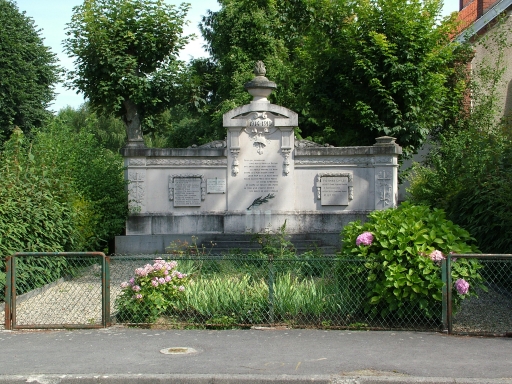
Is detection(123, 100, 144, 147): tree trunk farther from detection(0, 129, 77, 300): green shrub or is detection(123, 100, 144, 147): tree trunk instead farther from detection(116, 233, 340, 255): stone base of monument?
detection(0, 129, 77, 300): green shrub

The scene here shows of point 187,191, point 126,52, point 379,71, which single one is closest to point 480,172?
point 187,191

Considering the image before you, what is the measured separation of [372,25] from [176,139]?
18.5 m

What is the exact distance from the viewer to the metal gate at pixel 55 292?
343 inches

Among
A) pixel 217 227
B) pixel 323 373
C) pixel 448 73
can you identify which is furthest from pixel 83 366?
pixel 448 73

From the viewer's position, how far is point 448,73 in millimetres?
21266

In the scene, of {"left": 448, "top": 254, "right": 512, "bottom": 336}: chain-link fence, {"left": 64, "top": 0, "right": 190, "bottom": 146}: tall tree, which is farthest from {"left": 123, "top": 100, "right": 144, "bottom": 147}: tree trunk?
{"left": 448, "top": 254, "right": 512, "bottom": 336}: chain-link fence

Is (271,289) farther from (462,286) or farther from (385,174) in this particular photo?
(385,174)

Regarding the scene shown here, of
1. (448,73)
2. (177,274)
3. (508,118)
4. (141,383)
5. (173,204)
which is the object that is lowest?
(141,383)

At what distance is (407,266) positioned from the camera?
8633 millimetres

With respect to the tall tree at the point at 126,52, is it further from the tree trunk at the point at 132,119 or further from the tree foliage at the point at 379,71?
the tree foliage at the point at 379,71

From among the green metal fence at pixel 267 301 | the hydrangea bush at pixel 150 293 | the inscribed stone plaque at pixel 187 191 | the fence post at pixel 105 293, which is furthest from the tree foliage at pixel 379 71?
the fence post at pixel 105 293

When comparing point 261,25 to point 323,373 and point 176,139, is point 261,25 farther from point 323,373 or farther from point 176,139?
point 323,373

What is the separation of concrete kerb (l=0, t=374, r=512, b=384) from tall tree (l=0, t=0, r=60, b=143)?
21388mm

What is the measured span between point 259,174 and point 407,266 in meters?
7.63
